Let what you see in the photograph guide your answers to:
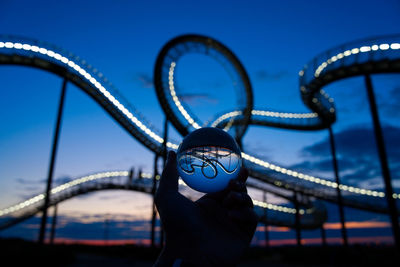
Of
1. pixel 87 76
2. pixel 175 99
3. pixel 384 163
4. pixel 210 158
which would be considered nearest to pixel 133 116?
pixel 175 99

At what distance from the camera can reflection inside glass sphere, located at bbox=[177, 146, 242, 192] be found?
6.53 ft

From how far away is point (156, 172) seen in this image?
1744 centimetres

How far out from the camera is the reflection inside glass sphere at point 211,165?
199 cm

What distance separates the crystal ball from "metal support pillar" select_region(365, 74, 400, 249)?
11627mm

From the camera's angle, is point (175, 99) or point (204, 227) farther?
point (175, 99)

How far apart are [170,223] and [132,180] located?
21844mm

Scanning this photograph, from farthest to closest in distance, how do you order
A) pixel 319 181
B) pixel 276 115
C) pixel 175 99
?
pixel 276 115 < pixel 319 181 < pixel 175 99

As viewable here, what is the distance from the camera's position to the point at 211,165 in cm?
199

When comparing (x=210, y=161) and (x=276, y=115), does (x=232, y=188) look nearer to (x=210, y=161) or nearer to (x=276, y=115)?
(x=210, y=161)

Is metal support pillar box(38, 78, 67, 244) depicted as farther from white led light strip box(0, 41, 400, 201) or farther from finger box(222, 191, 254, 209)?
finger box(222, 191, 254, 209)

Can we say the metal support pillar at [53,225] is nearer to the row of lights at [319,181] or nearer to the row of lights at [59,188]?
the row of lights at [59,188]

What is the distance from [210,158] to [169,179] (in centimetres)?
43

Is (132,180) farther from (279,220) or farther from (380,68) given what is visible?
(380,68)

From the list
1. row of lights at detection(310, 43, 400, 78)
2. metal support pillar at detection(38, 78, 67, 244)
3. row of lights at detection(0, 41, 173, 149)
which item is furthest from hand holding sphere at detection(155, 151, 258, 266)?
row of lights at detection(0, 41, 173, 149)
